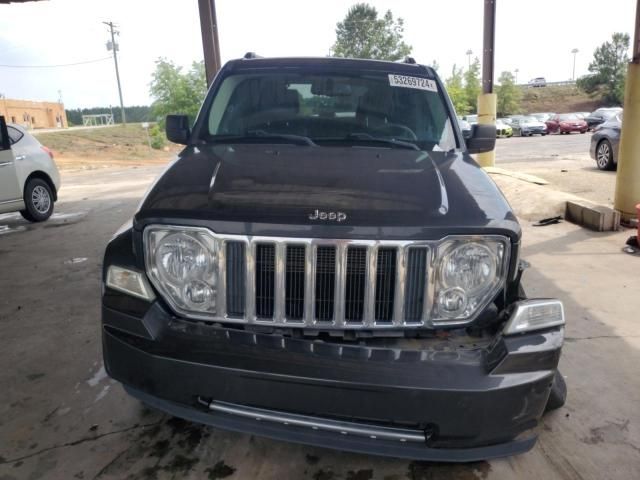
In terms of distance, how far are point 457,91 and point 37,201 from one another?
4356cm

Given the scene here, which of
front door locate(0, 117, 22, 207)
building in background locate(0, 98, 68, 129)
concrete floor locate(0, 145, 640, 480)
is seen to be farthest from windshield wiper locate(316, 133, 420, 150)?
building in background locate(0, 98, 68, 129)

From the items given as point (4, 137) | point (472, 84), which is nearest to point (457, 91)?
point (472, 84)

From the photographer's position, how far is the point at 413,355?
1.84 m

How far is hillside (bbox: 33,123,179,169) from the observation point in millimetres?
29266

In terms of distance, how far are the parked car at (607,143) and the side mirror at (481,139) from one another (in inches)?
380

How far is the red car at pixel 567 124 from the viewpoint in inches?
1208

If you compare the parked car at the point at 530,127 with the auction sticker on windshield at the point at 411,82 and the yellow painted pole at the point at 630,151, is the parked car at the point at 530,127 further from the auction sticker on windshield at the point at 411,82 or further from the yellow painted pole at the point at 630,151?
the auction sticker on windshield at the point at 411,82

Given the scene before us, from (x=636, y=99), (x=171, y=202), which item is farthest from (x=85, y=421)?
(x=636, y=99)

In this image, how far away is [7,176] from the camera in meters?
7.52

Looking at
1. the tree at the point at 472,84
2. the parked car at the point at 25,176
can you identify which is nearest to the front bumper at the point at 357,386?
the parked car at the point at 25,176

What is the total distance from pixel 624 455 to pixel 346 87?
2486mm

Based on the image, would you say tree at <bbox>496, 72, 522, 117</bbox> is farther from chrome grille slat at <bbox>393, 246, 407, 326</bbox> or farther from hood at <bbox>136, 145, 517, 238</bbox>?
chrome grille slat at <bbox>393, 246, 407, 326</bbox>

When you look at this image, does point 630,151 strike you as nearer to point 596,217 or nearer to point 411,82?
point 596,217

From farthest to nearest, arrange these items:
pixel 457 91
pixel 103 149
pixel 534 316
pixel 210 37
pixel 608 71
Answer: pixel 608 71 < pixel 457 91 < pixel 103 149 < pixel 210 37 < pixel 534 316
